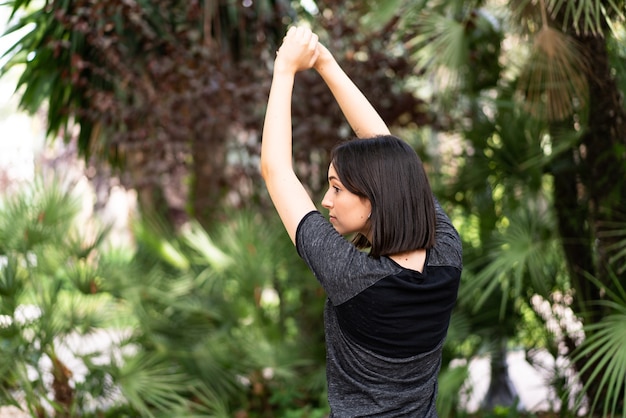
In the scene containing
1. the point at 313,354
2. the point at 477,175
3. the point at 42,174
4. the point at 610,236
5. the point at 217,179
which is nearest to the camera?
the point at 610,236

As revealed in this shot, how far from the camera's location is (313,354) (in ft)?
17.0

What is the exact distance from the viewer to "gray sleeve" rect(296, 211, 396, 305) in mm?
1627

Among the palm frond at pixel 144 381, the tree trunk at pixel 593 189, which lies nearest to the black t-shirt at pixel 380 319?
the tree trunk at pixel 593 189

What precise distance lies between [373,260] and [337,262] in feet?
0.26

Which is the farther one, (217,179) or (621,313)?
(217,179)

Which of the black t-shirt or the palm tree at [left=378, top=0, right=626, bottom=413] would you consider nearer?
the black t-shirt

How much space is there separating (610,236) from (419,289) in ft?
8.81

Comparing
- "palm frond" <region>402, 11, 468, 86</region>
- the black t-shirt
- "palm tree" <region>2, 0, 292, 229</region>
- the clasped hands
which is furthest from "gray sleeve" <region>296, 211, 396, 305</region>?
"palm tree" <region>2, 0, 292, 229</region>

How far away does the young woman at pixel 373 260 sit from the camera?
1.64 meters

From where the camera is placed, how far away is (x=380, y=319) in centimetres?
165

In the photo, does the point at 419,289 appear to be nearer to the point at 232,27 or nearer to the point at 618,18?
the point at 618,18

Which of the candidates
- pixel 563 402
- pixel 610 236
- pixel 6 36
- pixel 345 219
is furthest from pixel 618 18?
pixel 6 36

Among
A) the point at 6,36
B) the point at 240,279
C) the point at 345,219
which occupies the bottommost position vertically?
the point at 240,279

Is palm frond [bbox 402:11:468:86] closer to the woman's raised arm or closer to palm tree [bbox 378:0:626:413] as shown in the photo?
palm tree [bbox 378:0:626:413]
